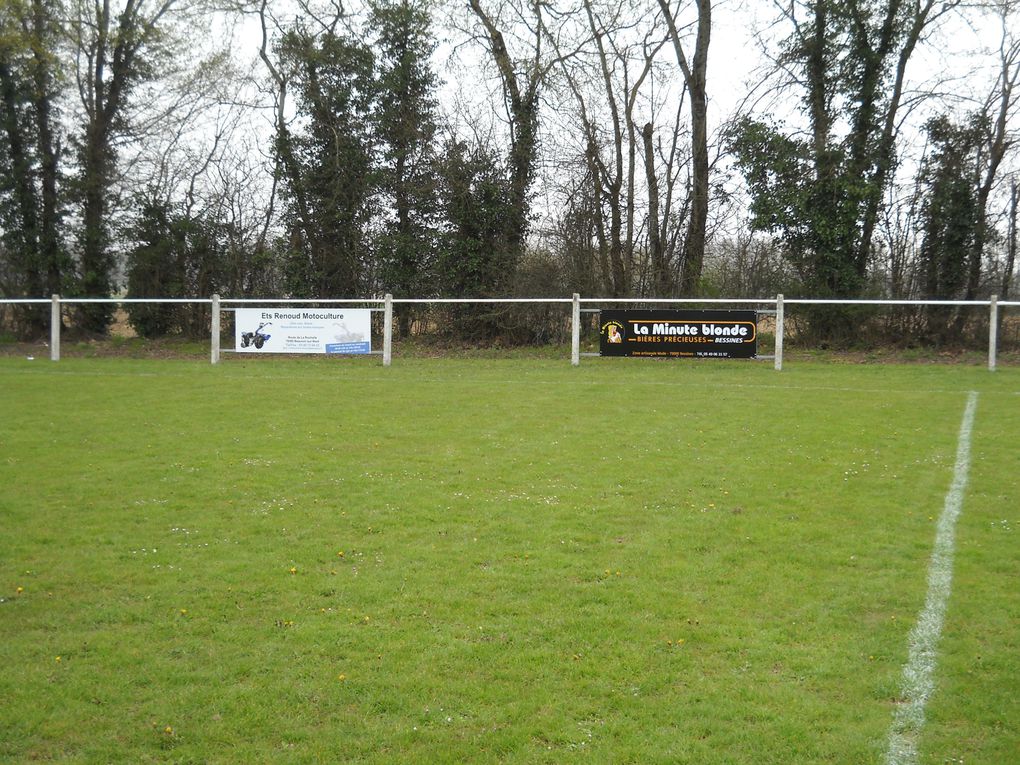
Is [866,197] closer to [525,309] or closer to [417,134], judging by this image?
[525,309]

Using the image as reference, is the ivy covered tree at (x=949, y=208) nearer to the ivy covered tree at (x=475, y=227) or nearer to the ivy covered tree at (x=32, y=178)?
the ivy covered tree at (x=475, y=227)

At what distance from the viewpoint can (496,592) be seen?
18.2 feet

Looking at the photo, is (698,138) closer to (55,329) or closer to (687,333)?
(687,333)

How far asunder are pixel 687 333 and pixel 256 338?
10.1 meters

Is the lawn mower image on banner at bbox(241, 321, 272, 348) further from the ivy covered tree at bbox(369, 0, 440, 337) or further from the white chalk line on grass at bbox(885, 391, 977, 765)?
the white chalk line on grass at bbox(885, 391, 977, 765)

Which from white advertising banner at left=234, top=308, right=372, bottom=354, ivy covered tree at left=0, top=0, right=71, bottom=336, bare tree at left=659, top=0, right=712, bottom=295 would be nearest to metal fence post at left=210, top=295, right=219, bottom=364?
white advertising banner at left=234, top=308, right=372, bottom=354

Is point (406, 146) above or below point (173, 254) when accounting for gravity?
above

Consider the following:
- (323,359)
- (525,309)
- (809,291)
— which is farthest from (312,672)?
(809,291)

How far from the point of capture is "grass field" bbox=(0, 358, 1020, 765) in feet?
12.6

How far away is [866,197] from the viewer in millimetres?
25016

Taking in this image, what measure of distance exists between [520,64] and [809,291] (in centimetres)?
1086

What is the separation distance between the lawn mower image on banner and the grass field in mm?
10604

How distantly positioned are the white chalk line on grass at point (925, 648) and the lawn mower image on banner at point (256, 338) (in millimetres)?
17419

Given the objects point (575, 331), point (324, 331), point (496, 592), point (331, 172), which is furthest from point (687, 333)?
point (496, 592)
